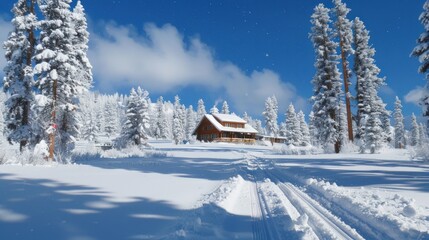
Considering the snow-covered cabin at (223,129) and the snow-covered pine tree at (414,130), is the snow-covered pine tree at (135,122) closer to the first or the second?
the snow-covered cabin at (223,129)

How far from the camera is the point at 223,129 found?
6156cm

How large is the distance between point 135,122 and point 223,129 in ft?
96.7

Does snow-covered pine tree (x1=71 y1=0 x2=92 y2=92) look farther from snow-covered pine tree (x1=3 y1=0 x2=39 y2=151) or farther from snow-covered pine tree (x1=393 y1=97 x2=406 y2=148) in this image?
snow-covered pine tree (x1=393 y1=97 x2=406 y2=148)

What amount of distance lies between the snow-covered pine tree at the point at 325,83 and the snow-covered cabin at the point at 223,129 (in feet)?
114

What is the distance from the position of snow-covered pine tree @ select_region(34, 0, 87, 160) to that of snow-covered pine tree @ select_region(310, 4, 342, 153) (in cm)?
2204

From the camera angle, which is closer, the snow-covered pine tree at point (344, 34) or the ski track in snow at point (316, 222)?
the ski track in snow at point (316, 222)

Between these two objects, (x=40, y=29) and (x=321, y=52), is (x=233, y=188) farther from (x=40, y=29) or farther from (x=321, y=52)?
(x=321, y=52)

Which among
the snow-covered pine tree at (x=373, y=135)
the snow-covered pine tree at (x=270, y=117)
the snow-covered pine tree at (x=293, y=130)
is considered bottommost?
the snow-covered pine tree at (x=373, y=135)

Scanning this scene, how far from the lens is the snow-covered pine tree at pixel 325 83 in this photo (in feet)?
87.5

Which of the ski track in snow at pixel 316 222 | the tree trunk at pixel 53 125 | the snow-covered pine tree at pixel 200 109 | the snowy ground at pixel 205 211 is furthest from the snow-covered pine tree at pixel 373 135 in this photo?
the snow-covered pine tree at pixel 200 109

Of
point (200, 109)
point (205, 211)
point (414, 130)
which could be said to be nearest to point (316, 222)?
point (205, 211)

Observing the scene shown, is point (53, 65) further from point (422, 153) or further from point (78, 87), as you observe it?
point (422, 153)

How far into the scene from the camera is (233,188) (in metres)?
8.48

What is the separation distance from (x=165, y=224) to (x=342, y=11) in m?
29.8
